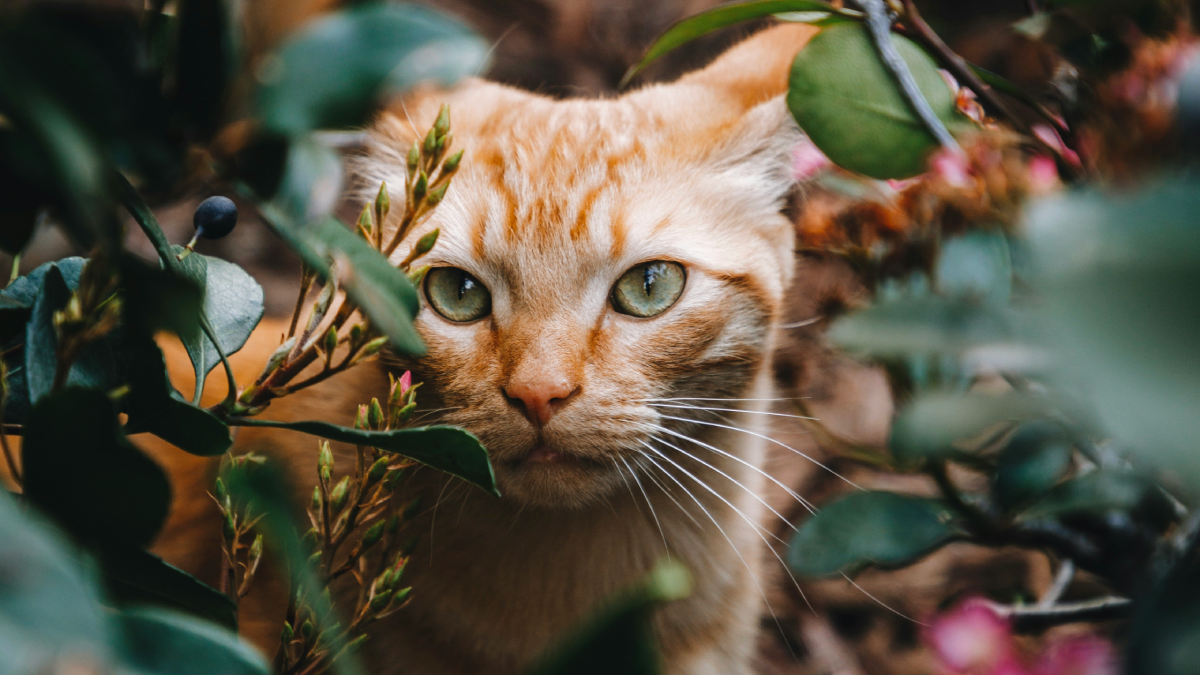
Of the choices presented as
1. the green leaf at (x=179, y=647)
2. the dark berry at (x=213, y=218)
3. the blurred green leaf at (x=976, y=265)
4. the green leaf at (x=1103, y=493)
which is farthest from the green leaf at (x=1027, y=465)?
the dark berry at (x=213, y=218)

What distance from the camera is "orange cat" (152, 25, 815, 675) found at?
100 cm

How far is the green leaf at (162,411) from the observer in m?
0.56

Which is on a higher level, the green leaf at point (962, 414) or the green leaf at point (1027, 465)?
the green leaf at point (962, 414)

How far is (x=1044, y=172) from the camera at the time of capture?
0.81 metres

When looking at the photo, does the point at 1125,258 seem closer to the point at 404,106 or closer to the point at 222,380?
the point at 404,106

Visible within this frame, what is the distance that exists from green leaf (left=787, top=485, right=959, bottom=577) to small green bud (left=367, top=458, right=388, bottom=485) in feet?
1.53

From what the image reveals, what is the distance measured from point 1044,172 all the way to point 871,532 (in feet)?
1.47

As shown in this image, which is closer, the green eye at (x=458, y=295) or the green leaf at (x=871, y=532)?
the green leaf at (x=871, y=532)

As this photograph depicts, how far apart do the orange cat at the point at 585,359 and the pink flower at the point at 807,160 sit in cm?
2

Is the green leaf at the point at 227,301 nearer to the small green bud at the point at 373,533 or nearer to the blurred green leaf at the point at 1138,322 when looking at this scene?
the small green bud at the point at 373,533

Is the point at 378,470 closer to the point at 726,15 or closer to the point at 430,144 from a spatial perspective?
the point at 430,144

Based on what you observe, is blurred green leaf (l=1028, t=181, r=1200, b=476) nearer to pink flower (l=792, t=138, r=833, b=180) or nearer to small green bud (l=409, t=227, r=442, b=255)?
small green bud (l=409, t=227, r=442, b=255)

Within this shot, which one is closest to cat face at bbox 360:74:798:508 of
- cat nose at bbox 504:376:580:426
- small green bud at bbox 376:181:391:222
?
cat nose at bbox 504:376:580:426

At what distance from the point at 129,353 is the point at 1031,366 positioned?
0.67m
